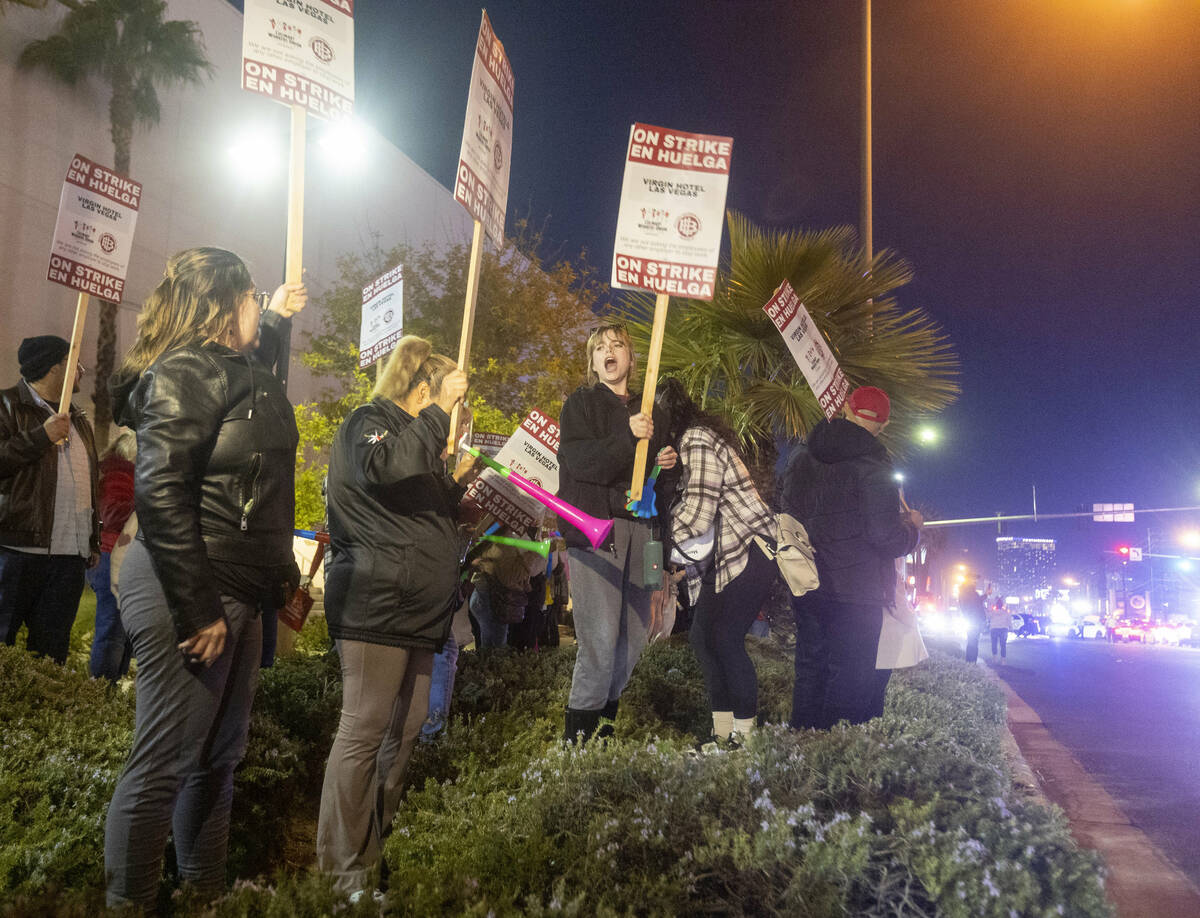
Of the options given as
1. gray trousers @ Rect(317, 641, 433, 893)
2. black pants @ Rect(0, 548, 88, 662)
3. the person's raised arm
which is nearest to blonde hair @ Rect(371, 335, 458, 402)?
the person's raised arm

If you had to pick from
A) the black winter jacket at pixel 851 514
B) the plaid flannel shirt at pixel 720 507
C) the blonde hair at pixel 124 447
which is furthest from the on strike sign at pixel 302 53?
the black winter jacket at pixel 851 514

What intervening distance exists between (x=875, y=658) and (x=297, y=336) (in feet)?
94.1

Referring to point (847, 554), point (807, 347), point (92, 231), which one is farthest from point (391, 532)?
point (92, 231)

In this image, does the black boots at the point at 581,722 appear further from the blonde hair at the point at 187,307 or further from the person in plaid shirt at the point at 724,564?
the blonde hair at the point at 187,307

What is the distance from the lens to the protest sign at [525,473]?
5238 millimetres

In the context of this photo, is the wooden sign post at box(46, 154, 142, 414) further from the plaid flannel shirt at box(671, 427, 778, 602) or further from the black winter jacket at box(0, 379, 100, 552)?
the plaid flannel shirt at box(671, 427, 778, 602)

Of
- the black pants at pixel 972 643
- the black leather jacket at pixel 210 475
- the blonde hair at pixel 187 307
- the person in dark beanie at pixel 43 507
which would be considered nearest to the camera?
the black leather jacket at pixel 210 475

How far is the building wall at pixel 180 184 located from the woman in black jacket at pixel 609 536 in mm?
13213

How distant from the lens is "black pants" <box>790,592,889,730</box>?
442 centimetres

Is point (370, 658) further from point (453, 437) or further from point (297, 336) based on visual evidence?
point (297, 336)

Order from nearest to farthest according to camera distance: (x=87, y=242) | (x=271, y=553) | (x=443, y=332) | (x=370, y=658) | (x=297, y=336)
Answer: (x=271, y=553) < (x=370, y=658) < (x=87, y=242) < (x=443, y=332) < (x=297, y=336)

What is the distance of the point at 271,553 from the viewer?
2.84m

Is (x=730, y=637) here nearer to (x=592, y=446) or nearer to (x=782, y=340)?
(x=592, y=446)

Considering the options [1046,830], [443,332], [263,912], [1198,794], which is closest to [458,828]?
[263,912]
